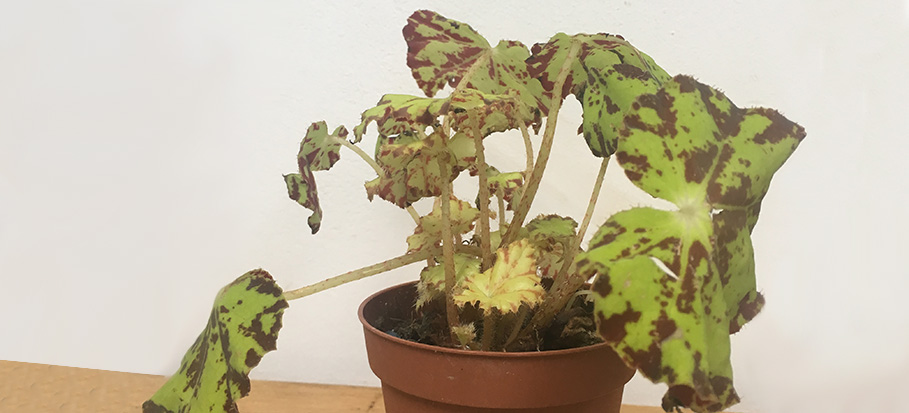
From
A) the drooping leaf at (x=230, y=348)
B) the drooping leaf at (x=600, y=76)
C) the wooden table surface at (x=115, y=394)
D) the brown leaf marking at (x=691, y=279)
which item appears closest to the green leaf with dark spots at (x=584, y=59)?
the drooping leaf at (x=600, y=76)

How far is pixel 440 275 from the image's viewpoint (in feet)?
1.93

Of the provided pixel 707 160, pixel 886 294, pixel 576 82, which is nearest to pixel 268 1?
pixel 576 82

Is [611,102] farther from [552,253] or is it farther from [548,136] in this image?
[552,253]

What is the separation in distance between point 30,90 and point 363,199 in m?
0.61

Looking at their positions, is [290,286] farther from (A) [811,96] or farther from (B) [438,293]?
(A) [811,96]

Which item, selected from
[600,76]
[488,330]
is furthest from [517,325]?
[600,76]

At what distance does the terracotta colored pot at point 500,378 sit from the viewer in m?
0.51

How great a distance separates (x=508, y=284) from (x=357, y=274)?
0.53ft

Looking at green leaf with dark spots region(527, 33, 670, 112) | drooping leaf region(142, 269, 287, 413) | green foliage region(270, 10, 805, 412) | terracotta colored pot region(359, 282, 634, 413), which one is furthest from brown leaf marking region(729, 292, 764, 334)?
drooping leaf region(142, 269, 287, 413)

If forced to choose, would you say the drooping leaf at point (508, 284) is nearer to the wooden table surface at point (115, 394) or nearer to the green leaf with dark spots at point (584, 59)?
the green leaf with dark spots at point (584, 59)

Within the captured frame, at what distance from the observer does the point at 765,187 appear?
482 mm

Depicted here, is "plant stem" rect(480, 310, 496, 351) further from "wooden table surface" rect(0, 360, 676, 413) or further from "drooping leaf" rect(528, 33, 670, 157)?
"wooden table surface" rect(0, 360, 676, 413)

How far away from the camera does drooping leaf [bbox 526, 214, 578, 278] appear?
64 cm

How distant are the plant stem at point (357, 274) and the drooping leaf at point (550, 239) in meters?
0.11
